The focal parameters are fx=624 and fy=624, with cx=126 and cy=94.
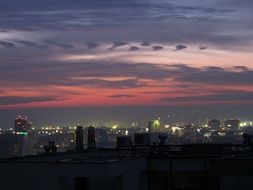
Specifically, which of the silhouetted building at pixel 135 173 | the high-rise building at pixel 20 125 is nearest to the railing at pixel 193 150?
the silhouetted building at pixel 135 173

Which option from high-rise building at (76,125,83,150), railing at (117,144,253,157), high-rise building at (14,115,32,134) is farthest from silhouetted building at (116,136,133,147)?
high-rise building at (14,115,32,134)

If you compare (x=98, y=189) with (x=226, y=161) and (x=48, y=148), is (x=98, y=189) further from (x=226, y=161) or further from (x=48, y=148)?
(x=48, y=148)

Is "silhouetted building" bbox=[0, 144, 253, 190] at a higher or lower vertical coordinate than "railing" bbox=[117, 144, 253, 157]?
lower

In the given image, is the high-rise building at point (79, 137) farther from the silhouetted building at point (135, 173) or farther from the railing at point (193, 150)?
the silhouetted building at point (135, 173)

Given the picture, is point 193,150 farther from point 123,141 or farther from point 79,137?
point 79,137

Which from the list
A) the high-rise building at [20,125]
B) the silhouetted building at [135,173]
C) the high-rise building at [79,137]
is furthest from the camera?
the high-rise building at [20,125]

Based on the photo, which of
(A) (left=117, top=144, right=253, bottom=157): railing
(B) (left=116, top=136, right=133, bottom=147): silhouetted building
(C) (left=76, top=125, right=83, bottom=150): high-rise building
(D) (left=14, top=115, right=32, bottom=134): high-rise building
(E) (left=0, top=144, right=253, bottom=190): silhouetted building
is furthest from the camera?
(D) (left=14, top=115, right=32, bottom=134): high-rise building

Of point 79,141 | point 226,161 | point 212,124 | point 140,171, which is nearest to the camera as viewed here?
point 226,161

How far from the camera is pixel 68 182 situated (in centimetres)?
2300

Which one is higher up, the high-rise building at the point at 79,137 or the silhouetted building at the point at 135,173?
the high-rise building at the point at 79,137

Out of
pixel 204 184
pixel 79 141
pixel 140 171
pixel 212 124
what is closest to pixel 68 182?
pixel 140 171

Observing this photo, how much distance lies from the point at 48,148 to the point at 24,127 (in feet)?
507

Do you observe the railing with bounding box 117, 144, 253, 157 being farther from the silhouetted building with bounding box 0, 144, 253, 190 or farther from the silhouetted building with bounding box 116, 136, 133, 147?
the silhouetted building with bounding box 116, 136, 133, 147

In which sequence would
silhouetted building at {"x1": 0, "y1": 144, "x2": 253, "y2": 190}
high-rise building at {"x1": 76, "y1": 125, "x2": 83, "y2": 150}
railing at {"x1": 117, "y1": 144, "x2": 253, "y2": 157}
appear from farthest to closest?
high-rise building at {"x1": 76, "y1": 125, "x2": 83, "y2": 150}, railing at {"x1": 117, "y1": 144, "x2": 253, "y2": 157}, silhouetted building at {"x1": 0, "y1": 144, "x2": 253, "y2": 190}
